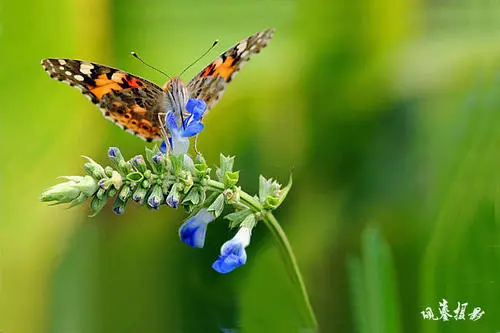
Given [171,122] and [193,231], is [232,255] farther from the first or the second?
[171,122]

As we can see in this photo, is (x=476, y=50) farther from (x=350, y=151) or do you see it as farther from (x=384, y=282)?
(x=384, y=282)

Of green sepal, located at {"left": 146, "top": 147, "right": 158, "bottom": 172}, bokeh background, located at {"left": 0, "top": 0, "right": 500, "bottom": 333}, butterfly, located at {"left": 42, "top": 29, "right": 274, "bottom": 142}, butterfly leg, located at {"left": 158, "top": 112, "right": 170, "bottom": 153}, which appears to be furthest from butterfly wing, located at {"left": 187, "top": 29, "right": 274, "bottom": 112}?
bokeh background, located at {"left": 0, "top": 0, "right": 500, "bottom": 333}

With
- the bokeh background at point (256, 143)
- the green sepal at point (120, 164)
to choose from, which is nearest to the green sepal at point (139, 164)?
the green sepal at point (120, 164)

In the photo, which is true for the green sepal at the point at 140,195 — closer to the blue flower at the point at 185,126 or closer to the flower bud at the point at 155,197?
the flower bud at the point at 155,197

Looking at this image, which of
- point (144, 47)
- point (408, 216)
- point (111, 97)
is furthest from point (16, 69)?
point (408, 216)

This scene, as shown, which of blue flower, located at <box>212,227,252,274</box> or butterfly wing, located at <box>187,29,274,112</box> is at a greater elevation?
butterfly wing, located at <box>187,29,274,112</box>

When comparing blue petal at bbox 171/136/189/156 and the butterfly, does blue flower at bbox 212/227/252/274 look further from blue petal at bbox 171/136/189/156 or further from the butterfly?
the butterfly
